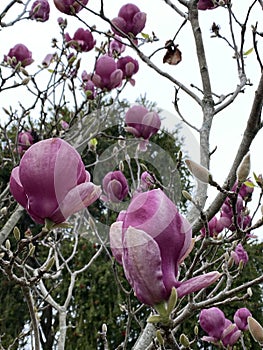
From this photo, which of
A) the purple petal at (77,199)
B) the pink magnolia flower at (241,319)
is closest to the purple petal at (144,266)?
the purple petal at (77,199)

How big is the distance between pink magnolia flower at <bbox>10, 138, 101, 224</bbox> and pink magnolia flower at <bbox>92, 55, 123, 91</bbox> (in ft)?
5.11

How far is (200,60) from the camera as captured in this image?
4.52ft

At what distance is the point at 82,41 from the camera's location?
260 centimetres

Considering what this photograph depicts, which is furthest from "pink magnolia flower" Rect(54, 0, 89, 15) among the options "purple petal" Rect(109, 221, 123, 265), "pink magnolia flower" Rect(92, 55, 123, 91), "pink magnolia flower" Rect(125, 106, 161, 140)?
"purple petal" Rect(109, 221, 123, 265)

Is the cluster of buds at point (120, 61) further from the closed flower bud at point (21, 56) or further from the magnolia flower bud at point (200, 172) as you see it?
the magnolia flower bud at point (200, 172)

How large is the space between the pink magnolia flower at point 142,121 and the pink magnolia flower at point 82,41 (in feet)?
2.89

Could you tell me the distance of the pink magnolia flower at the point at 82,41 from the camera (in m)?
2.58

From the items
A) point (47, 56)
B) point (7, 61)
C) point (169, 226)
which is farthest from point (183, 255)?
point (47, 56)

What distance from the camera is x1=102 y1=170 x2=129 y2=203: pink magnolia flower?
158 centimetres

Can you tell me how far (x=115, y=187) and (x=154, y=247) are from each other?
1048 millimetres

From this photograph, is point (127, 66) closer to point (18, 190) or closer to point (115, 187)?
point (115, 187)

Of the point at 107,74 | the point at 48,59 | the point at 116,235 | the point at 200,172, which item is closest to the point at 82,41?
the point at 48,59

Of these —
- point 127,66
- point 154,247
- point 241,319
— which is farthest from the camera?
point 127,66

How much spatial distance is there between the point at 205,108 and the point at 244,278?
264 inches
